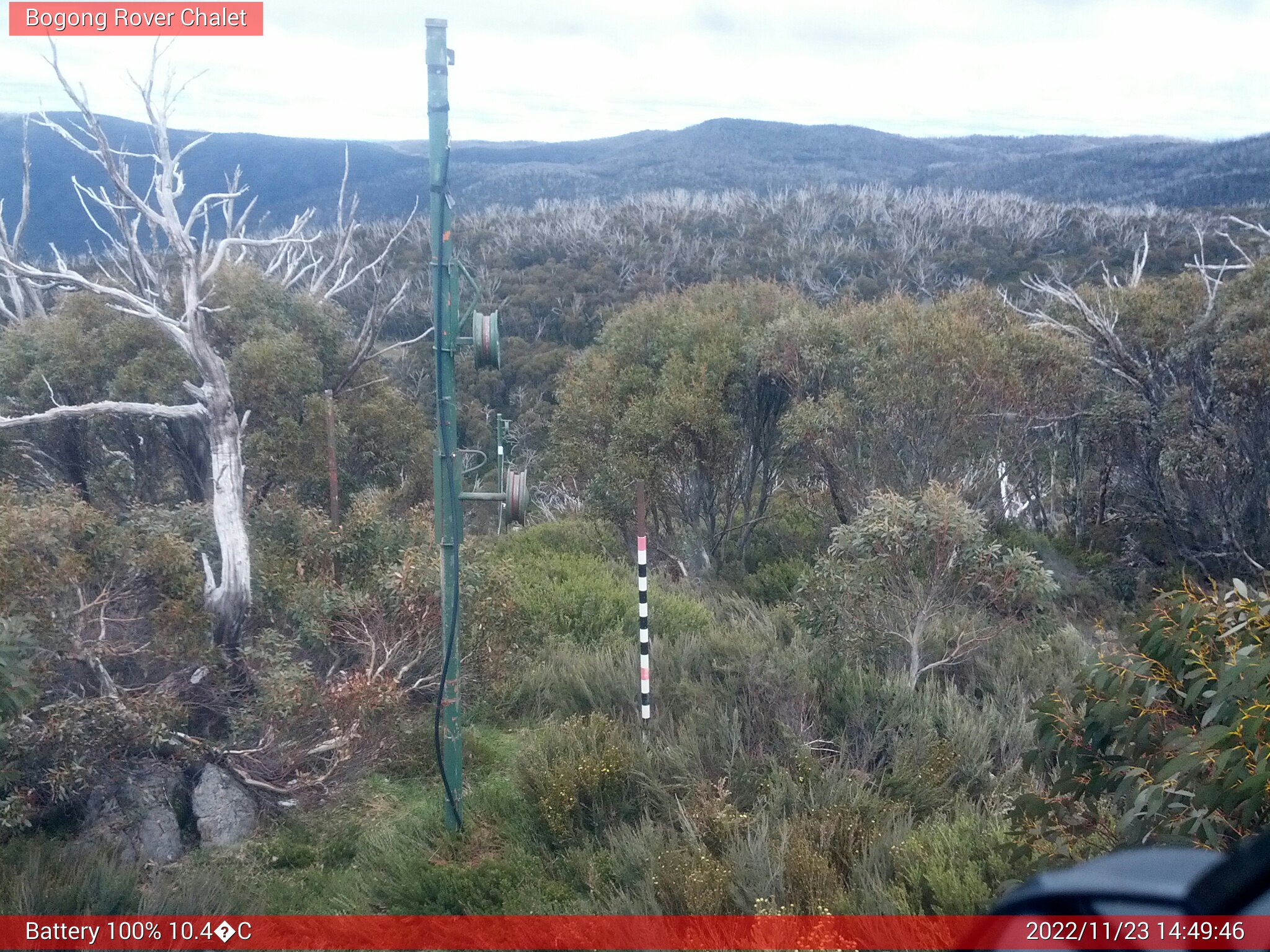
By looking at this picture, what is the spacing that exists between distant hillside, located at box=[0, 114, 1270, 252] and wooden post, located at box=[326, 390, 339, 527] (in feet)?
9.78

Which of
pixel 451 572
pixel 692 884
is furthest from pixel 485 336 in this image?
pixel 692 884

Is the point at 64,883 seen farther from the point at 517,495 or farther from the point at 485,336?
the point at 485,336

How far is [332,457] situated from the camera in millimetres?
10352

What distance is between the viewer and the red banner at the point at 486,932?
3.81m

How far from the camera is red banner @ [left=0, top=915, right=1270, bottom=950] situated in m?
3.81

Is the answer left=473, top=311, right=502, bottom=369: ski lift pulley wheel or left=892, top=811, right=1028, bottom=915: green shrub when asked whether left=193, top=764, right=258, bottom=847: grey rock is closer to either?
left=473, top=311, right=502, bottom=369: ski lift pulley wheel

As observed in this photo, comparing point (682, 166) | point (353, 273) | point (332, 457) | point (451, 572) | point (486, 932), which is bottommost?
point (486, 932)

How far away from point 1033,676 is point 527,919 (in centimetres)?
500

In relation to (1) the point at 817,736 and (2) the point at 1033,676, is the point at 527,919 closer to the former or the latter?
(1) the point at 817,736

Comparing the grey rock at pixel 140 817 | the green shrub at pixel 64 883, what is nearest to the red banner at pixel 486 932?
the green shrub at pixel 64 883

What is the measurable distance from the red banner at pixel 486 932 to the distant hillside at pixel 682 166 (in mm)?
5968

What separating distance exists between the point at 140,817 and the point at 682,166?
70012mm

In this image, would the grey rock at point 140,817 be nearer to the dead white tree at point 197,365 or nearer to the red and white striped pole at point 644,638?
the dead white tree at point 197,365

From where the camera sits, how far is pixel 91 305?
469 inches
